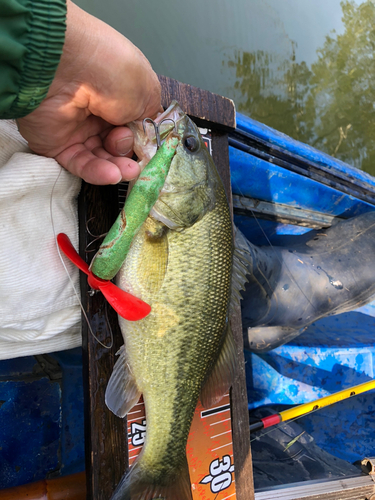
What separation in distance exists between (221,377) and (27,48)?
139 cm

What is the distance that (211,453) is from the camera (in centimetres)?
154

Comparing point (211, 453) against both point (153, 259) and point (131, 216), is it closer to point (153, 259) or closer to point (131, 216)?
point (153, 259)

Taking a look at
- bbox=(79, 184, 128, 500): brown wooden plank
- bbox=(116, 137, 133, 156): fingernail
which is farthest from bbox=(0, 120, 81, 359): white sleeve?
bbox=(116, 137, 133, 156): fingernail

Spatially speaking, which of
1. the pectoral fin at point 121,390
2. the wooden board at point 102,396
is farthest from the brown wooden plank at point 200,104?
the pectoral fin at point 121,390

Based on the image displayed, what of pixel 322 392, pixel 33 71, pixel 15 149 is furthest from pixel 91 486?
pixel 322 392

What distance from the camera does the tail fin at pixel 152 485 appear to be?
1.25 m

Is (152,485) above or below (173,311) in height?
below

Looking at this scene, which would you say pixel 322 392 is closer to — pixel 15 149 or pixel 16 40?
pixel 15 149

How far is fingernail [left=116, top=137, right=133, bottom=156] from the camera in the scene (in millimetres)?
1297

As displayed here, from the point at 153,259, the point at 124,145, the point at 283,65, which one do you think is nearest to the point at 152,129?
the point at 124,145

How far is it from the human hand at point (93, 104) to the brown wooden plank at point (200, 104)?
29cm

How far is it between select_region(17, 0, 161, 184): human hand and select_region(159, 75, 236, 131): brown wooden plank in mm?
286

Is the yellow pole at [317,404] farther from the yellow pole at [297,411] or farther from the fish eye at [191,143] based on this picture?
the fish eye at [191,143]

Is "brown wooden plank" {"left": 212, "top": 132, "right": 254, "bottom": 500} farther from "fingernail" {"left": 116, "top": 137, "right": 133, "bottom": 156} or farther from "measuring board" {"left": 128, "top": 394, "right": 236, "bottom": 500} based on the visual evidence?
"fingernail" {"left": 116, "top": 137, "right": 133, "bottom": 156}
